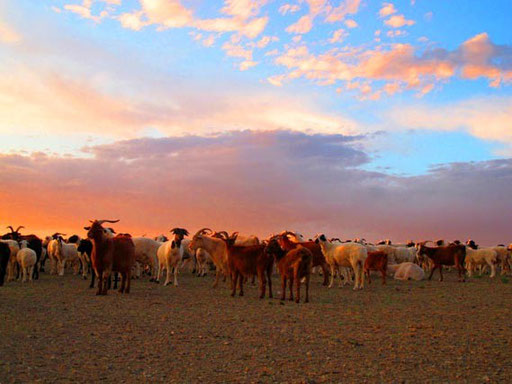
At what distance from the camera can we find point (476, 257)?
102ft

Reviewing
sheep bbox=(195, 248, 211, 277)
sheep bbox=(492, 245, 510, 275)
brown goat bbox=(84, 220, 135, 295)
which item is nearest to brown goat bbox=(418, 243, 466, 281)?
sheep bbox=(492, 245, 510, 275)

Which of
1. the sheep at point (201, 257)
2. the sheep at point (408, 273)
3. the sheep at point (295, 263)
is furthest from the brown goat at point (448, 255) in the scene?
the sheep at point (295, 263)

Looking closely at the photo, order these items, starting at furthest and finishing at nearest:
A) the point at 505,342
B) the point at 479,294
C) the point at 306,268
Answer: the point at 479,294
the point at 306,268
the point at 505,342

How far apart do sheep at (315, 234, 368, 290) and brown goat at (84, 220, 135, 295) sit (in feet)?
27.6

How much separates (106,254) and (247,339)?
8603 mm

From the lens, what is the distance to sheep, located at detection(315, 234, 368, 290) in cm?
2070

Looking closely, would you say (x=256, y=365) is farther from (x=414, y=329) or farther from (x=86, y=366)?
(x=414, y=329)

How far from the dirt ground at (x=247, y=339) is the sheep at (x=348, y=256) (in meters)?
3.39

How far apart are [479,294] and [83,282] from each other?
16.5 m

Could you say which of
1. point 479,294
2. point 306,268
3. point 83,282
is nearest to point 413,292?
point 479,294

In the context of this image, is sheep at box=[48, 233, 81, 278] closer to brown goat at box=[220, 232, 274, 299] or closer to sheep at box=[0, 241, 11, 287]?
sheep at box=[0, 241, 11, 287]

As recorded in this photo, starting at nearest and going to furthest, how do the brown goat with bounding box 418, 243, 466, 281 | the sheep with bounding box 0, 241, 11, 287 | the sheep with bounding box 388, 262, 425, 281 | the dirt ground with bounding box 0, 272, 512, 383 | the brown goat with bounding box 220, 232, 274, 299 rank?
the dirt ground with bounding box 0, 272, 512, 383 < the brown goat with bounding box 220, 232, 274, 299 < the sheep with bounding box 0, 241, 11, 287 < the brown goat with bounding box 418, 243, 466, 281 < the sheep with bounding box 388, 262, 425, 281

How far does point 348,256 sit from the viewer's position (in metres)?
21.0

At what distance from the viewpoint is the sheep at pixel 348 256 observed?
67.9 ft
